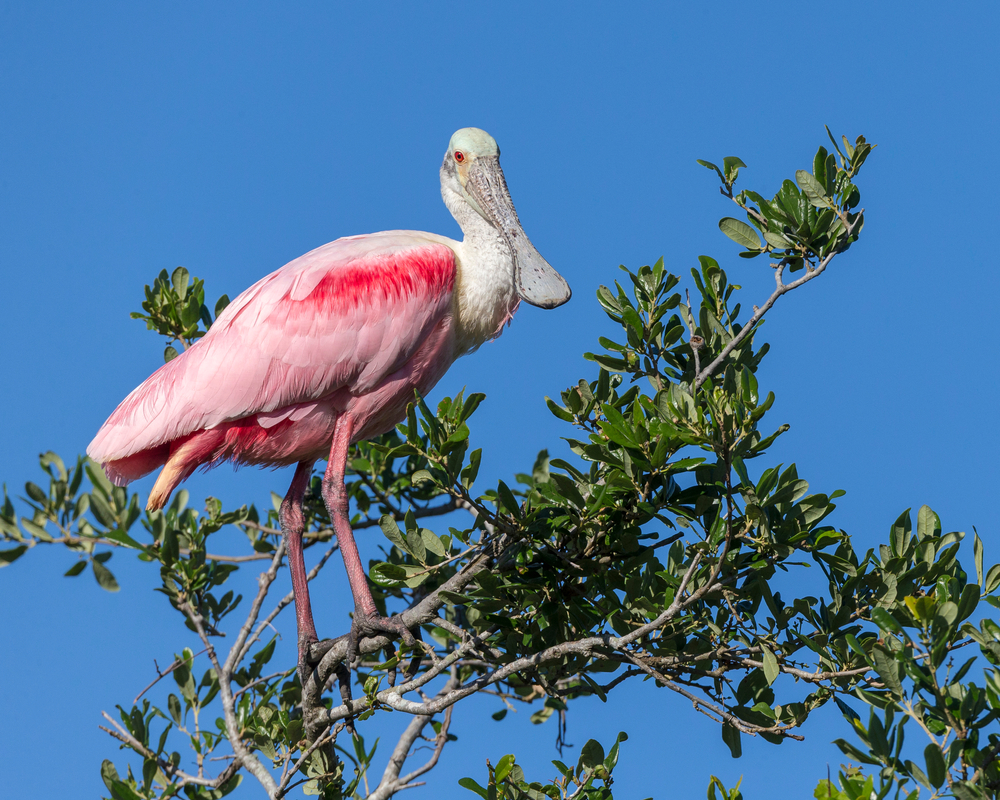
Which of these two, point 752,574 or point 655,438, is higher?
point 655,438

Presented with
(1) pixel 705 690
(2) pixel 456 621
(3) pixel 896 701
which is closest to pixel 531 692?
(2) pixel 456 621

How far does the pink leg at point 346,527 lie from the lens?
659 cm

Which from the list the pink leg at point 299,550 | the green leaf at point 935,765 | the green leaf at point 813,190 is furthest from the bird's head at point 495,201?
the green leaf at point 935,765

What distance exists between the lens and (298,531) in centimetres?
748

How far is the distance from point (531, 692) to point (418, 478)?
9.40 feet

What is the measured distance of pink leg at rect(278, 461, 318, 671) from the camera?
7.06 m

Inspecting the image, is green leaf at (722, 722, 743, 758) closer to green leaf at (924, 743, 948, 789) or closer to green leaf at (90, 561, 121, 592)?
green leaf at (924, 743, 948, 789)

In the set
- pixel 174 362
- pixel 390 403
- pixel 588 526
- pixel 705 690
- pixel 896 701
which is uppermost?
pixel 174 362

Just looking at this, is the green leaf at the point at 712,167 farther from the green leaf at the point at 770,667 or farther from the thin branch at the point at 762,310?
the green leaf at the point at 770,667

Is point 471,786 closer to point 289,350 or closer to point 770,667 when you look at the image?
point 770,667

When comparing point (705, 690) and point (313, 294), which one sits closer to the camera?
point (705, 690)

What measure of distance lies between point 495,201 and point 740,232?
2.84 m

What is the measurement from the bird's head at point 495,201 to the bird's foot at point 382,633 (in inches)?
99.4

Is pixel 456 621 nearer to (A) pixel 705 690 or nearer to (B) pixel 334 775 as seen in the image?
(B) pixel 334 775
